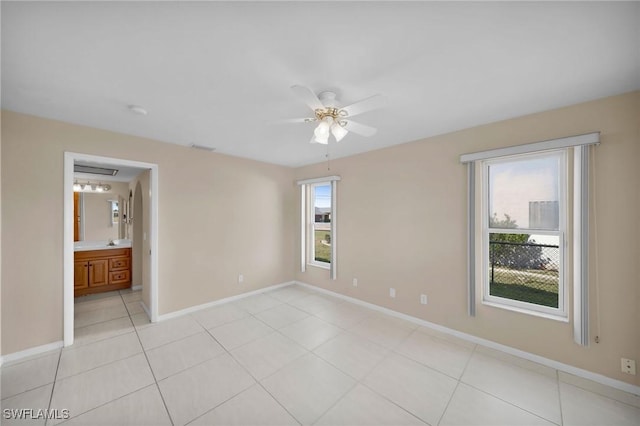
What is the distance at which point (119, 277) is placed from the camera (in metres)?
4.38

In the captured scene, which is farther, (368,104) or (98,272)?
(98,272)

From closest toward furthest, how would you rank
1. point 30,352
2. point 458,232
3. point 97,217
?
point 30,352 → point 458,232 → point 97,217

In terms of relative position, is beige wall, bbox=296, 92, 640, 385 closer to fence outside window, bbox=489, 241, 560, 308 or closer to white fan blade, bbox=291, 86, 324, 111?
fence outside window, bbox=489, 241, 560, 308

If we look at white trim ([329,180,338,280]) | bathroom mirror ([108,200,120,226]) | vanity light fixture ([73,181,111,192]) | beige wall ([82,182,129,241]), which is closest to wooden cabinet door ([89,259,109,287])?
beige wall ([82,182,129,241])

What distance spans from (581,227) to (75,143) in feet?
16.8

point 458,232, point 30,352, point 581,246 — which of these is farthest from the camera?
point 458,232

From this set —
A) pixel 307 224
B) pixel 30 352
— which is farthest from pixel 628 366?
pixel 30 352

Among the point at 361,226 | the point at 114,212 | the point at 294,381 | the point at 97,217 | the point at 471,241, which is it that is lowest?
the point at 294,381

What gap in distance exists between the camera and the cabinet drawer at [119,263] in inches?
168

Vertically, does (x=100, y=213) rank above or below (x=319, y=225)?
above

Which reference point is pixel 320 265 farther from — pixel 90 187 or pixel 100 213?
pixel 90 187

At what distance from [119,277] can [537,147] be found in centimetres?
654

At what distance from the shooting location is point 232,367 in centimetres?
219

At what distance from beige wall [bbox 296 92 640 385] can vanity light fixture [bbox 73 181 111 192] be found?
13.9 feet
